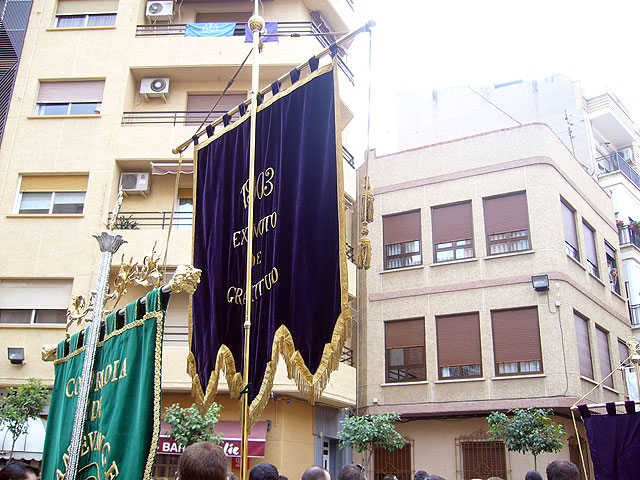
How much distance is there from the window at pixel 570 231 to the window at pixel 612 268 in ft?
8.86

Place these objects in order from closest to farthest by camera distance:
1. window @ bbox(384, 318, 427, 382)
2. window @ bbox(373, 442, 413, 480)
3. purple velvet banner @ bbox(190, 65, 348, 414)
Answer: purple velvet banner @ bbox(190, 65, 348, 414) < window @ bbox(373, 442, 413, 480) < window @ bbox(384, 318, 427, 382)

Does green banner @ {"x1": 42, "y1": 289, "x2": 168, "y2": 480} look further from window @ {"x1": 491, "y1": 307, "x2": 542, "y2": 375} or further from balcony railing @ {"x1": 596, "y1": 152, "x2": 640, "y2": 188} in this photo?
balcony railing @ {"x1": 596, "y1": 152, "x2": 640, "y2": 188}

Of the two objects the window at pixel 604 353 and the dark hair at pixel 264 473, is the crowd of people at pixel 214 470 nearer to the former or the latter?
the dark hair at pixel 264 473

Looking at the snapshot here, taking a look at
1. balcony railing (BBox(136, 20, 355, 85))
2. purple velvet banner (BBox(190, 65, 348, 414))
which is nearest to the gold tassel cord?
purple velvet banner (BBox(190, 65, 348, 414))

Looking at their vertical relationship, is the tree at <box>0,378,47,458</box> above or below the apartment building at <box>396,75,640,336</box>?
below

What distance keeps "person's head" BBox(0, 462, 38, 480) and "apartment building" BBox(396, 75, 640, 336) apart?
19.8m

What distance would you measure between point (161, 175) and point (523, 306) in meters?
9.80

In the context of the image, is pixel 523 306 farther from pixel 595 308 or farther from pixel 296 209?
pixel 296 209

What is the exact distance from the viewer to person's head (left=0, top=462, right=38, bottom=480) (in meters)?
4.35

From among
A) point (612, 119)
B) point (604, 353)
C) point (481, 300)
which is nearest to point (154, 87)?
point (481, 300)

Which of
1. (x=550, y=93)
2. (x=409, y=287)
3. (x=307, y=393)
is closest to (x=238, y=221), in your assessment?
(x=307, y=393)

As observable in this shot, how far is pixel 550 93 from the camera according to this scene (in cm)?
2217

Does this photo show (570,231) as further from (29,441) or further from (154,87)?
(29,441)

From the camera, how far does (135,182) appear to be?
1706cm
